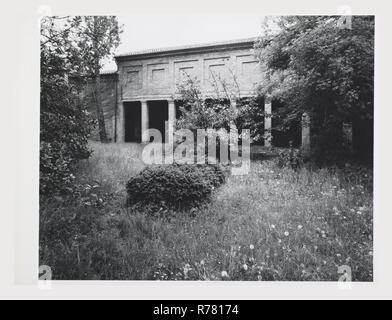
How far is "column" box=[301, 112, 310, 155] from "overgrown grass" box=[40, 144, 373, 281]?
0.83 meters

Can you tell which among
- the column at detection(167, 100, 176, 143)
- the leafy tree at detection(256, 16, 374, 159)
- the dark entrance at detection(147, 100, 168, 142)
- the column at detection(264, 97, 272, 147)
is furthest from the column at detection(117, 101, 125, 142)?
the leafy tree at detection(256, 16, 374, 159)

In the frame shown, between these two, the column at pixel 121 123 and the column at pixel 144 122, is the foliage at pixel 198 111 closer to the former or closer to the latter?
the column at pixel 144 122

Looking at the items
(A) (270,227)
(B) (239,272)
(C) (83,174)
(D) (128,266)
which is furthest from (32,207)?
(A) (270,227)

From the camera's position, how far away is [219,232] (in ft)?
15.6

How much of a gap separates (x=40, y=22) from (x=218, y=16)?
279cm

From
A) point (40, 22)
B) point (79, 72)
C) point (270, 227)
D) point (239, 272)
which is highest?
point (40, 22)

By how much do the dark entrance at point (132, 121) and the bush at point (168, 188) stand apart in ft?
3.75

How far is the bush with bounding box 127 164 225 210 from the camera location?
16.9 feet

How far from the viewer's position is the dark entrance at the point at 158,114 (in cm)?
622

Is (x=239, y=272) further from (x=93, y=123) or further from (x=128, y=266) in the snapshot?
(x=93, y=123)

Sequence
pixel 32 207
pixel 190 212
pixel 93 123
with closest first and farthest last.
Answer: pixel 32 207 < pixel 190 212 < pixel 93 123

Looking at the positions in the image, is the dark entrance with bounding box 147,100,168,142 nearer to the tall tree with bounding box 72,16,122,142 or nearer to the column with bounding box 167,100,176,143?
the column with bounding box 167,100,176,143
